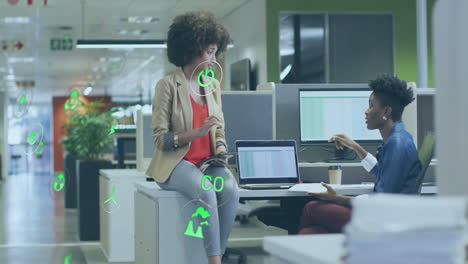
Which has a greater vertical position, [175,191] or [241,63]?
[241,63]

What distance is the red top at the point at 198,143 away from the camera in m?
2.78

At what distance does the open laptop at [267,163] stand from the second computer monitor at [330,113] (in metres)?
0.29

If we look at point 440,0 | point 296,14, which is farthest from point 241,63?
point 440,0

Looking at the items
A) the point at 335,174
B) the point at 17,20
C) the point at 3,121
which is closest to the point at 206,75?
the point at 335,174

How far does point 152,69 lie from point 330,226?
13.6 m

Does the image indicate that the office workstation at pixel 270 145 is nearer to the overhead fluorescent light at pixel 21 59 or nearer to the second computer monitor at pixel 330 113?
the second computer monitor at pixel 330 113

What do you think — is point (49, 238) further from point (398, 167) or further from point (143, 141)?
point (398, 167)

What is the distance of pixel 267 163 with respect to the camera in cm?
327

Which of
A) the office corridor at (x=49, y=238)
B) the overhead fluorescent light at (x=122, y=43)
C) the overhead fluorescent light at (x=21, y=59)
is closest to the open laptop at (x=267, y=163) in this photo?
the office corridor at (x=49, y=238)

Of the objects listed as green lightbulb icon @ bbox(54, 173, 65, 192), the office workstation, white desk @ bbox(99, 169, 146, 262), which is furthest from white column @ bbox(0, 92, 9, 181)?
green lightbulb icon @ bbox(54, 173, 65, 192)

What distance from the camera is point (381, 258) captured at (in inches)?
38.4

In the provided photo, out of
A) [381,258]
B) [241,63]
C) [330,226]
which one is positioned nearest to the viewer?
[381,258]

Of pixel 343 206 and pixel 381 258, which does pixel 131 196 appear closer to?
pixel 343 206

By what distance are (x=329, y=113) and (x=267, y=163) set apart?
52 centimetres
